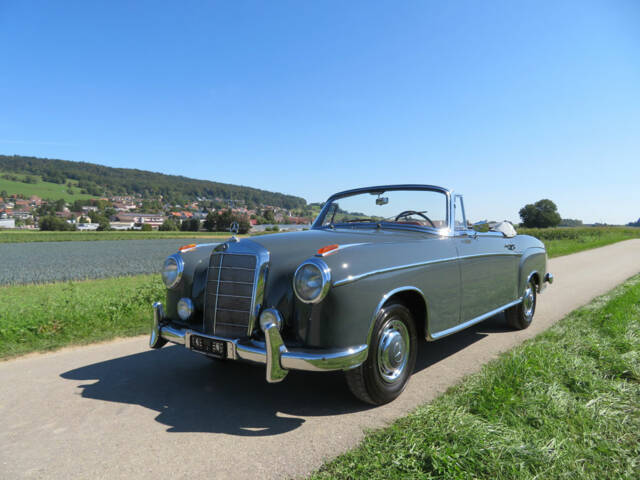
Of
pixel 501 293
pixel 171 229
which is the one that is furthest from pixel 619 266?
pixel 171 229

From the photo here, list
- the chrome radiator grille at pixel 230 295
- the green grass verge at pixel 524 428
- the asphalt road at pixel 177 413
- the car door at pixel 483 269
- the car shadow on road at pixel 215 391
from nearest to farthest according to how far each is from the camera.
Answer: the green grass verge at pixel 524 428 < the asphalt road at pixel 177 413 < the car shadow on road at pixel 215 391 < the chrome radiator grille at pixel 230 295 < the car door at pixel 483 269

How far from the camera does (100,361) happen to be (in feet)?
13.7

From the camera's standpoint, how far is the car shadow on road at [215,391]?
9.14ft

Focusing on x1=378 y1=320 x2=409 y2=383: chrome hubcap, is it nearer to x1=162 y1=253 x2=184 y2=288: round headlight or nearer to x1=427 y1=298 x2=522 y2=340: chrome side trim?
x1=427 y1=298 x2=522 y2=340: chrome side trim

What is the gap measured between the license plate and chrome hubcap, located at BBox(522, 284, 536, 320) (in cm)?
407

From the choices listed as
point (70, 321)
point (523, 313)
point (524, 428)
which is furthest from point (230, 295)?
point (523, 313)

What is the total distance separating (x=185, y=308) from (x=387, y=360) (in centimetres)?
169

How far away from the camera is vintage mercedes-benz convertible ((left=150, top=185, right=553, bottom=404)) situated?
2650 millimetres

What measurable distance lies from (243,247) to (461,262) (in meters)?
2.03

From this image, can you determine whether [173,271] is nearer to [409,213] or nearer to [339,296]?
[339,296]

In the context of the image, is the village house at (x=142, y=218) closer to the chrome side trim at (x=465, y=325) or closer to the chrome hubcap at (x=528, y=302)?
the chrome hubcap at (x=528, y=302)

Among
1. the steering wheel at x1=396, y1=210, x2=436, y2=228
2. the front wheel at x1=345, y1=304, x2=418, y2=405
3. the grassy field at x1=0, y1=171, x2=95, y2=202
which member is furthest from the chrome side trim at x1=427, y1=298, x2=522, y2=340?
the grassy field at x1=0, y1=171, x2=95, y2=202

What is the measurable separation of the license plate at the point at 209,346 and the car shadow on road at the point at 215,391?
16.7 inches

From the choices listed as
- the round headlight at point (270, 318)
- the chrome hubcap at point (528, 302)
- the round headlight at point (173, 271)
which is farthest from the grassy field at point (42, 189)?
the round headlight at point (270, 318)
